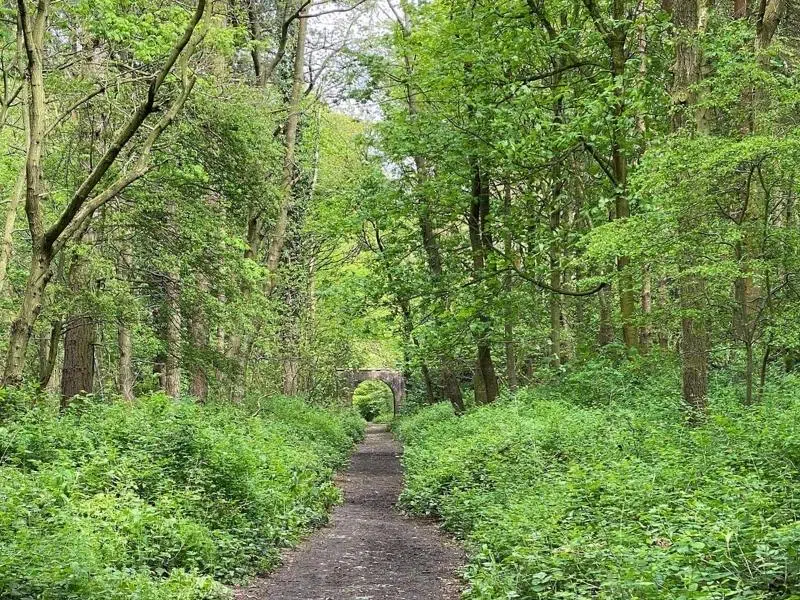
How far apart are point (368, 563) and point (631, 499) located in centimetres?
339

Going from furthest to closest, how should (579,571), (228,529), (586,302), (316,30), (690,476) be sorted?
1. (586,302)
2. (316,30)
3. (228,529)
4. (690,476)
5. (579,571)

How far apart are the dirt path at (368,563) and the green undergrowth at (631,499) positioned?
401 millimetres

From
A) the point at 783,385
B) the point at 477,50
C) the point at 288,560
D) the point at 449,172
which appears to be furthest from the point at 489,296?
the point at 288,560

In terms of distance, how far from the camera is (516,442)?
11.1m

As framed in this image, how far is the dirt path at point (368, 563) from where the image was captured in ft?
23.6

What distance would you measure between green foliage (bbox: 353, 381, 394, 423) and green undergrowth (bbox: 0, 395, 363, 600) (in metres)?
51.0

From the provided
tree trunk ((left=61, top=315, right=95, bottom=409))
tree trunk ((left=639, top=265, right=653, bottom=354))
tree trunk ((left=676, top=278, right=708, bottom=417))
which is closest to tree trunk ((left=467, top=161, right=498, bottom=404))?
tree trunk ((left=639, top=265, right=653, bottom=354))

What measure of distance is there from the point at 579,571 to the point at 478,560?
2.07m

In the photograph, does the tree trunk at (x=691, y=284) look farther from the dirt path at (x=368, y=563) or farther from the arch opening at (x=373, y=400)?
the arch opening at (x=373, y=400)

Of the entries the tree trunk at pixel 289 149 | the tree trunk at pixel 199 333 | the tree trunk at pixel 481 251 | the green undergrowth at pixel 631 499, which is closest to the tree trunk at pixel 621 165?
the green undergrowth at pixel 631 499

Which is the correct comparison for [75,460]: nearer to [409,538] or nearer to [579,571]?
[409,538]

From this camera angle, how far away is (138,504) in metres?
6.98

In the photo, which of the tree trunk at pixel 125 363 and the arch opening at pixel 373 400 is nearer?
the tree trunk at pixel 125 363

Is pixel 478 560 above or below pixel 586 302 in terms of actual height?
below
